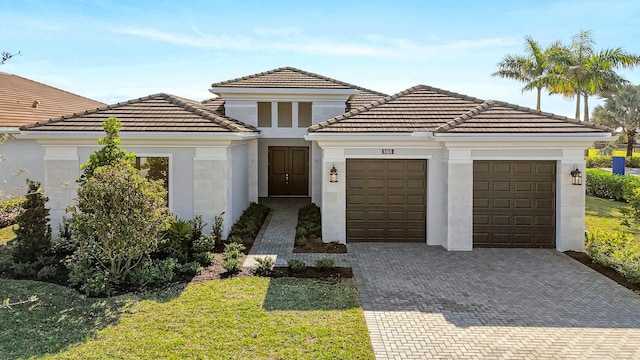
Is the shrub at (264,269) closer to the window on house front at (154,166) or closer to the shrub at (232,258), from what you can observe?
the shrub at (232,258)

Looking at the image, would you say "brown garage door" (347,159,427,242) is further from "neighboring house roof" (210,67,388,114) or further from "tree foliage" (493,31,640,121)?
"tree foliage" (493,31,640,121)

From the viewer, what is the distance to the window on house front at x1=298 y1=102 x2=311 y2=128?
19234mm

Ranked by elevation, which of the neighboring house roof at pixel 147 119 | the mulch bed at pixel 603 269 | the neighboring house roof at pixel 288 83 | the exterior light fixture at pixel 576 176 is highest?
the neighboring house roof at pixel 288 83

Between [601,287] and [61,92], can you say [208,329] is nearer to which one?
[601,287]

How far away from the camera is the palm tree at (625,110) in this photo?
3897 cm

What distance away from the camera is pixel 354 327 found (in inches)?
281

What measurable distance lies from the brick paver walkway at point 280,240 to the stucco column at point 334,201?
4.15ft

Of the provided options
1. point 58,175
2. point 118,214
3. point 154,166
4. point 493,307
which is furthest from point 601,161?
point 58,175

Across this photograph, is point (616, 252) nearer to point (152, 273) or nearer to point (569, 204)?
point (569, 204)

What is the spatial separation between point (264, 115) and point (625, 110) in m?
37.9

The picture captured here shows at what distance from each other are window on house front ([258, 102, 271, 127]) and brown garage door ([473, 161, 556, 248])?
33.0 feet

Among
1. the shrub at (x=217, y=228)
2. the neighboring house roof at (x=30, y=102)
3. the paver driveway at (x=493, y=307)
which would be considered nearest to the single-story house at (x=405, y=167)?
the shrub at (x=217, y=228)

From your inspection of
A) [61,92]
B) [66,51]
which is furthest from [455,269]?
[61,92]

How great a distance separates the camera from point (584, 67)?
3088 cm
